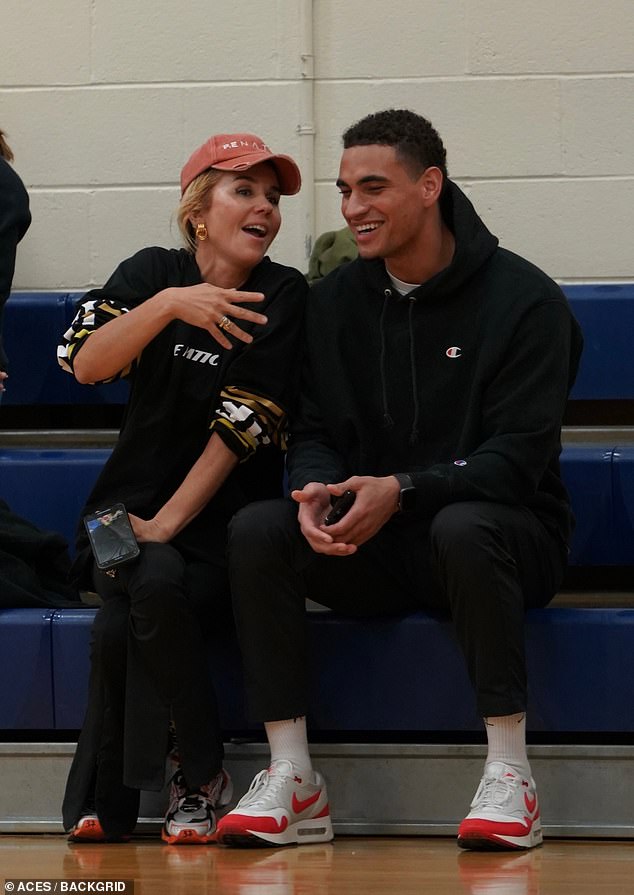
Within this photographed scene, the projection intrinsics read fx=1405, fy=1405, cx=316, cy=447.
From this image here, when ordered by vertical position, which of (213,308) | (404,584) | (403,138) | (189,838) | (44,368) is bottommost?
(189,838)

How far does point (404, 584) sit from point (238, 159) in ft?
2.38

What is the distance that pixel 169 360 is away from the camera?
2219 mm

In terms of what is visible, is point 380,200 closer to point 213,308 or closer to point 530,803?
point 213,308

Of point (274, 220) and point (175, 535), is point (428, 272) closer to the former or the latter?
point (274, 220)

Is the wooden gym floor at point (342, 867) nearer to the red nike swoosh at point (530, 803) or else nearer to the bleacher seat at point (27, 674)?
the red nike swoosh at point (530, 803)

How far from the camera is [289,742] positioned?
1975 millimetres

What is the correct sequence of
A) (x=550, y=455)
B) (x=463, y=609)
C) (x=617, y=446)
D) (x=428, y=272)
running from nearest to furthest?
(x=463, y=609) < (x=550, y=455) < (x=428, y=272) < (x=617, y=446)

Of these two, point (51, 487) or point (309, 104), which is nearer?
point (51, 487)

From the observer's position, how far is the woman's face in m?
2.24

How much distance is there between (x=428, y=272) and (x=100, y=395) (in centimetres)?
92

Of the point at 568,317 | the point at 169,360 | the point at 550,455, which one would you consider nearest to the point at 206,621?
the point at 169,360

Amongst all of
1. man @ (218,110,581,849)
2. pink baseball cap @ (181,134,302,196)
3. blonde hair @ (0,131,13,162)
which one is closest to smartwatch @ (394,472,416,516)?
man @ (218,110,581,849)

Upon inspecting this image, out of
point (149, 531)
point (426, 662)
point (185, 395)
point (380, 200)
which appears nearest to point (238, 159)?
point (380, 200)

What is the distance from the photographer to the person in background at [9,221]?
255 centimetres
